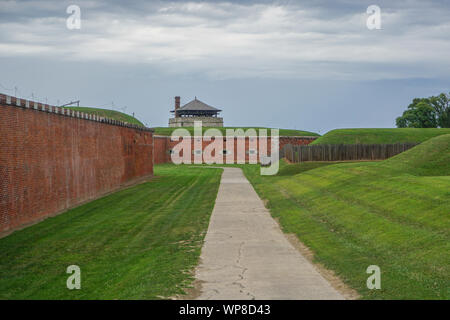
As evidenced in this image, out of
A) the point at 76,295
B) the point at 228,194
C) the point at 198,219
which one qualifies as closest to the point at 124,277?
the point at 76,295

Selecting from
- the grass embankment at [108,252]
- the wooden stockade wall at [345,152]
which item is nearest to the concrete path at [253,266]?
the grass embankment at [108,252]

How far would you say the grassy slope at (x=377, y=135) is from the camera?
62500 millimetres

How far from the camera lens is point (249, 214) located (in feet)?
66.5

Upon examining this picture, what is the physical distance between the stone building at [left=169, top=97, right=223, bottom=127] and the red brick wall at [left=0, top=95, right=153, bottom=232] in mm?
77766

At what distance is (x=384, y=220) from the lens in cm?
1548

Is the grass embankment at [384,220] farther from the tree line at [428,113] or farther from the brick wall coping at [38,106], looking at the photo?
the tree line at [428,113]

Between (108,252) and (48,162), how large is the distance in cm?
774

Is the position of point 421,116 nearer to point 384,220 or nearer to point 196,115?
point 196,115

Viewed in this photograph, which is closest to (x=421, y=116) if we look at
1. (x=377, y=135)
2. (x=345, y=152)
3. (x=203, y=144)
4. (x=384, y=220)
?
(x=377, y=135)

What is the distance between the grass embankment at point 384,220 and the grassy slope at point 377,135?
34.4 metres

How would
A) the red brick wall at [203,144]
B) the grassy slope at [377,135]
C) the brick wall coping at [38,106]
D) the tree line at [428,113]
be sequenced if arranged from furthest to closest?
the tree line at [428,113] → the red brick wall at [203,144] → the grassy slope at [377,135] → the brick wall coping at [38,106]

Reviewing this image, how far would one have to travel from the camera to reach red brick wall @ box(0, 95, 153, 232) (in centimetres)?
1655
